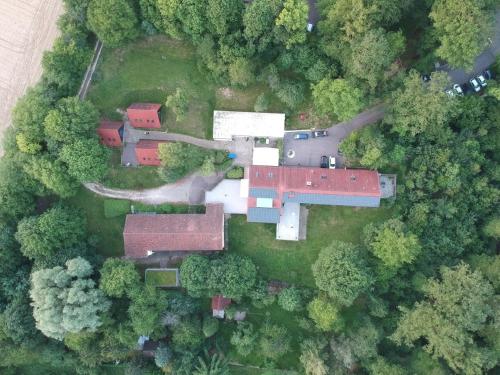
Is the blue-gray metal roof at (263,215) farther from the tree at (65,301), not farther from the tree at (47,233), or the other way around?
the tree at (47,233)

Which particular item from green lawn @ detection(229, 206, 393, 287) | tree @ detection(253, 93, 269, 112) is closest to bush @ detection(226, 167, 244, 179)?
green lawn @ detection(229, 206, 393, 287)

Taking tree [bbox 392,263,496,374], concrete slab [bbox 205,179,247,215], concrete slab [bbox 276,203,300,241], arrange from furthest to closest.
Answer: concrete slab [bbox 205,179,247,215] < concrete slab [bbox 276,203,300,241] < tree [bbox 392,263,496,374]

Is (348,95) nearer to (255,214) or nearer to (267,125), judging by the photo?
(267,125)

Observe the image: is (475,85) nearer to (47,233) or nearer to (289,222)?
(289,222)

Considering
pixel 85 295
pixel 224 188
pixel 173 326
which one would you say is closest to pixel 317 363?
pixel 173 326

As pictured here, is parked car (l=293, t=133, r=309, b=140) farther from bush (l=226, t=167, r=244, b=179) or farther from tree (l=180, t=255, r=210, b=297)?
tree (l=180, t=255, r=210, b=297)

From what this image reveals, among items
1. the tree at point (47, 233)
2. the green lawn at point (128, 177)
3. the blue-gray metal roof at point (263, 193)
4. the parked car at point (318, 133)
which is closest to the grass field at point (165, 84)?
the parked car at point (318, 133)

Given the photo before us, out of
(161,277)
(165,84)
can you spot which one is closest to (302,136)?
(165,84)

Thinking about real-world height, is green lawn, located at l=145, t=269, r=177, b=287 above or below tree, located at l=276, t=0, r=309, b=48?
below
